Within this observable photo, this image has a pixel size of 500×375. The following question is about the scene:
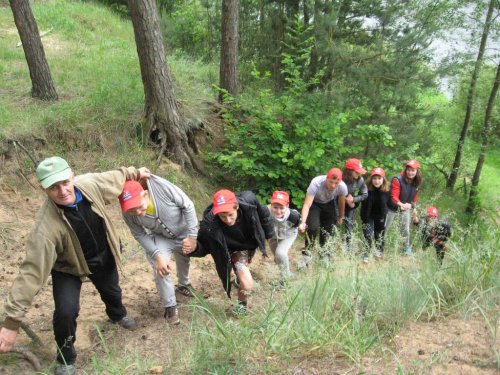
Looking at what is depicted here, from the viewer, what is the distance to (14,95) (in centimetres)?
778

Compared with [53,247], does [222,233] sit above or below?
below

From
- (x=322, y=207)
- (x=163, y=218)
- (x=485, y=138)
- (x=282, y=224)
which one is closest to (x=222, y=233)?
(x=163, y=218)

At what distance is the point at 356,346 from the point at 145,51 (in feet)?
20.1

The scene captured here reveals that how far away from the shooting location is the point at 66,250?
3.23m

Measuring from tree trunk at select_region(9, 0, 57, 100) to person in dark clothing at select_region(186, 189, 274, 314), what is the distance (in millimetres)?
5424

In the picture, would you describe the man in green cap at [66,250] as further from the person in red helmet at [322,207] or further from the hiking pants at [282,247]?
the person in red helmet at [322,207]

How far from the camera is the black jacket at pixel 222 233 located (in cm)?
377

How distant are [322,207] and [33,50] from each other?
5825 mm

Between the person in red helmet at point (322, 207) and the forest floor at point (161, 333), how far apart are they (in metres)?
0.95

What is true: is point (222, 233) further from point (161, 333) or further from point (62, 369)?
point (62, 369)

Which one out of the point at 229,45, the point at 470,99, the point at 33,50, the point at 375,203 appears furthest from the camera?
the point at 470,99

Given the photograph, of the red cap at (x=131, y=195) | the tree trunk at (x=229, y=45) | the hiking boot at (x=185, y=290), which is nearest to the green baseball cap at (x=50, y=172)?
the red cap at (x=131, y=195)

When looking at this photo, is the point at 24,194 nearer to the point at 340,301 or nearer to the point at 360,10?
the point at 340,301

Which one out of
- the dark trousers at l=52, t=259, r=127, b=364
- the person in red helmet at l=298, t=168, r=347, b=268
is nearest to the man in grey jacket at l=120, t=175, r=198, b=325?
the dark trousers at l=52, t=259, r=127, b=364
